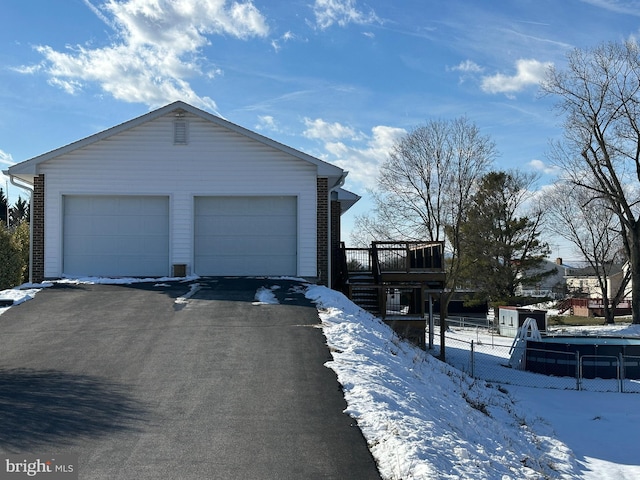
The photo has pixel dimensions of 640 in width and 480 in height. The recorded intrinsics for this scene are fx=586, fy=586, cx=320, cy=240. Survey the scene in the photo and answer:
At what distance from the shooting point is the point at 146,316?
11086 mm

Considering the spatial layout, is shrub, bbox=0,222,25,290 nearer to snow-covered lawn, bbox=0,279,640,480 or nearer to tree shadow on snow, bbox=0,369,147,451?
snow-covered lawn, bbox=0,279,640,480

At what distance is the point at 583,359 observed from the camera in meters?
18.6

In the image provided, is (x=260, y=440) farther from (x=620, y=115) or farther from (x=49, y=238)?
(x=620, y=115)

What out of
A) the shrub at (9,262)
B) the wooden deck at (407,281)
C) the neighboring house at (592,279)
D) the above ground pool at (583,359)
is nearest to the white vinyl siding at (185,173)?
the wooden deck at (407,281)

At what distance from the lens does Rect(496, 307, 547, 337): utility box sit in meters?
31.7

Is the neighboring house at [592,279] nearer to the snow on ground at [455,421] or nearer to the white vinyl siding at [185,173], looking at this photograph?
the white vinyl siding at [185,173]

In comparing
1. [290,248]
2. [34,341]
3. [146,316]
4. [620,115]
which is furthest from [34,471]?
[620,115]

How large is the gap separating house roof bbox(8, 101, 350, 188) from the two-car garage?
46.0 inches

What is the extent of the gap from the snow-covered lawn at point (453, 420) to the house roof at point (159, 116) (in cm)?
359

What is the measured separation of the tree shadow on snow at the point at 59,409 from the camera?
18.7 ft

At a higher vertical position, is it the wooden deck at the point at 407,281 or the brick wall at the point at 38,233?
the brick wall at the point at 38,233

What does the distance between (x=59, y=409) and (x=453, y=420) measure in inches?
185

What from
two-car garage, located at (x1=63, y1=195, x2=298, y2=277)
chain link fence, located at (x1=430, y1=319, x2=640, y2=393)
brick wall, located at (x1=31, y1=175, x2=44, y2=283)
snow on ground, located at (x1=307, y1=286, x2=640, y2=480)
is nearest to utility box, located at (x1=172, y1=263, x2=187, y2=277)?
two-car garage, located at (x1=63, y1=195, x2=298, y2=277)

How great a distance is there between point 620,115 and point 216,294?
27.9m
